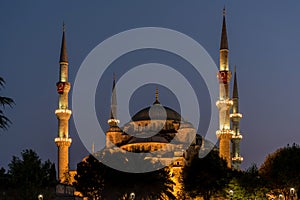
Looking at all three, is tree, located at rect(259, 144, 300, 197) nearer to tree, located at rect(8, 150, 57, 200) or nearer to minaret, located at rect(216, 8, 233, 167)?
minaret, located at rect(216, 8, 233, 167)

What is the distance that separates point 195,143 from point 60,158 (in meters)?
18.7

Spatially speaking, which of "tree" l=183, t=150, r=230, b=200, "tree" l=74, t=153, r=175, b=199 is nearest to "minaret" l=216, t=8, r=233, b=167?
"tree" l=183, t=150, r=230, b=200

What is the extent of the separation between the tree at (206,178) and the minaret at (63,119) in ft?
47.6

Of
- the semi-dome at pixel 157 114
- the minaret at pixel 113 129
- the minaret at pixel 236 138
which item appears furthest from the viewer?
the semi-dome at pixel 157 114

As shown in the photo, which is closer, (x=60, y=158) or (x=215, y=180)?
(x=215, y=180)

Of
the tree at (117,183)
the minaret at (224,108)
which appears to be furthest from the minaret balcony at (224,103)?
the tree at (117,183)

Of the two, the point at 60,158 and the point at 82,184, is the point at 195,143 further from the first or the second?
the point at 82,184

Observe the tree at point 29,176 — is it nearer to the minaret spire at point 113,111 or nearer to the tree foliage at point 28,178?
the tree foliage at point 28,178

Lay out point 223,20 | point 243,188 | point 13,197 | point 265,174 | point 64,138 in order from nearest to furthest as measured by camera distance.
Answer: point 13,197 → point 243,188 → point 265,174 → point 64,138 → point 223,20

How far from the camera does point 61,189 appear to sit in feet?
159

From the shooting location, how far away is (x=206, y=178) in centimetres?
5641

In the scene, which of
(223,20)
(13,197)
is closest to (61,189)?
(13,197)

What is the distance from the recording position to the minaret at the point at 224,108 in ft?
220

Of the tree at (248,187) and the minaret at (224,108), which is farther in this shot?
the minaret at (224,108)
